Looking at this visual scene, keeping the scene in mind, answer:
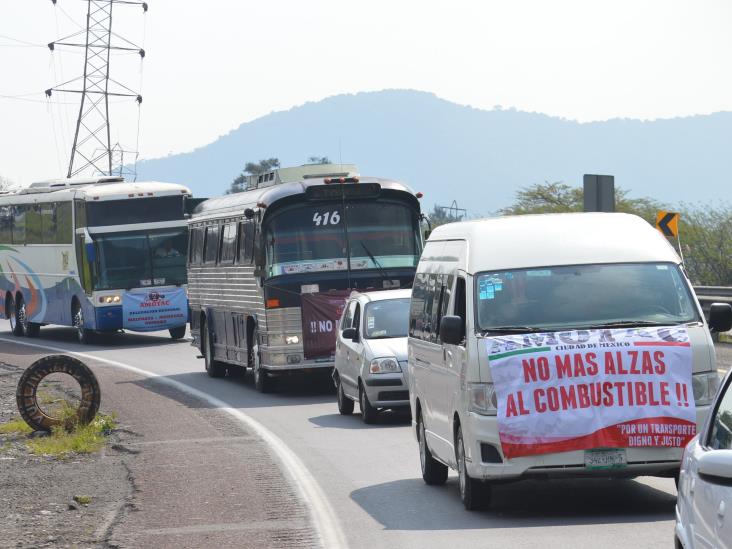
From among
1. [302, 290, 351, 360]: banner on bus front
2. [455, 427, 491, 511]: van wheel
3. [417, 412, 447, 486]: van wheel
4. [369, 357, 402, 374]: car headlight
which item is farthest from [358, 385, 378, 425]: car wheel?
[455, 427, 491, 511]: van wheel

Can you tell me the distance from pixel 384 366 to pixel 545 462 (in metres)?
8.04

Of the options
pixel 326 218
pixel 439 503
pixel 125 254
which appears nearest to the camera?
pixel 439 503

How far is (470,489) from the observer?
10.9 meters

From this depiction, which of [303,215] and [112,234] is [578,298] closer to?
[303,215]

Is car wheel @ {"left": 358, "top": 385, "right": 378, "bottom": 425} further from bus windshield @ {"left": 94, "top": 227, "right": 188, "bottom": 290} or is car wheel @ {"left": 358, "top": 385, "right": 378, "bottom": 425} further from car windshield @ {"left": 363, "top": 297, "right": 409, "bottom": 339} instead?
bus windshield @ {"left": 94, "top": 227, "right": 188, "bottom": 290}

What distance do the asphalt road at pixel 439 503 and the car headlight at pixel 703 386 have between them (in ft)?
2.81

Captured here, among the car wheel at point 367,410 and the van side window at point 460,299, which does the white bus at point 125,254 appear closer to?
the car wheel at point 367,410

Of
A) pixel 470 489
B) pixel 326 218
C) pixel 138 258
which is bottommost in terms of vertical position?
pixel 470 489

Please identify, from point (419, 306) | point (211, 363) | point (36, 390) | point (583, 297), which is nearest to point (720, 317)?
point (583, 297)

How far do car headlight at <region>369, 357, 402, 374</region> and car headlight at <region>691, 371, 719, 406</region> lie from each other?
7.93 metres

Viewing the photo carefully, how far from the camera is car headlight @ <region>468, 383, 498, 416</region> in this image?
34.0 ft

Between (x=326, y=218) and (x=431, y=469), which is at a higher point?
(x=326, y=218)

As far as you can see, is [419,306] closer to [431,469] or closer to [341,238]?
[431,469]

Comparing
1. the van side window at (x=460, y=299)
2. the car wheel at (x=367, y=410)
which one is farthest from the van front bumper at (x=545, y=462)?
the car wheel at (x=367, y=410)
